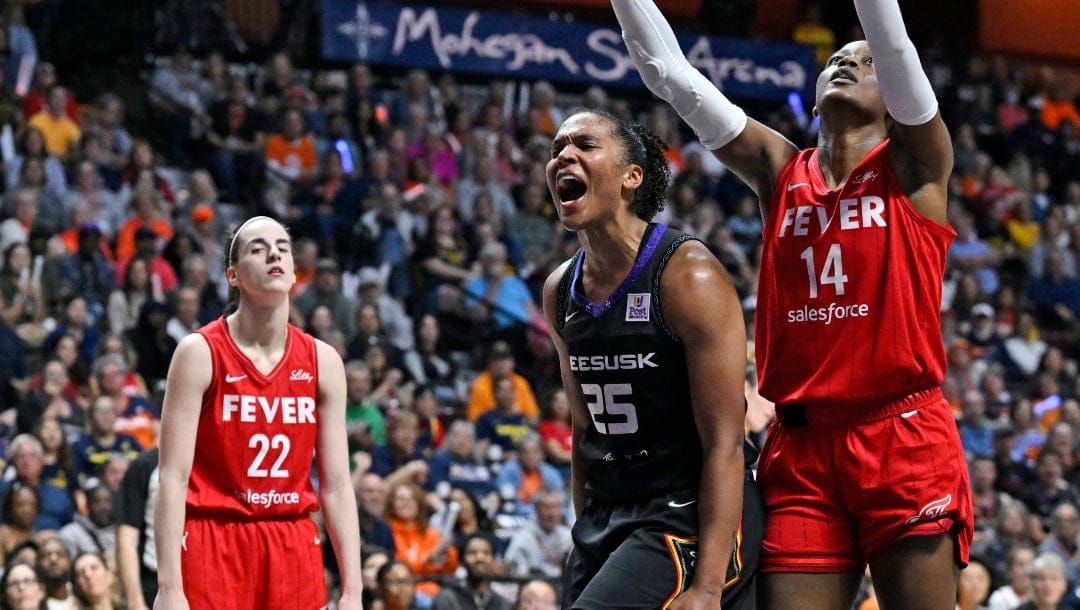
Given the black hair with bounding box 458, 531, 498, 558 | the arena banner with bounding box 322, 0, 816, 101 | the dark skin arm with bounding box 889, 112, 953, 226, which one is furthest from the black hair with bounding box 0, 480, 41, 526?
the arena banner with bounding box 322, 0, 816, 101

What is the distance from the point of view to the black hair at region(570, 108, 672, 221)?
4.29m

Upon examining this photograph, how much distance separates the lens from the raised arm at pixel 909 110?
12.9 feet

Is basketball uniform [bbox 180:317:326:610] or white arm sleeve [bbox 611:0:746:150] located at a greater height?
white arm sleeve [bbox 611:0:746:150]

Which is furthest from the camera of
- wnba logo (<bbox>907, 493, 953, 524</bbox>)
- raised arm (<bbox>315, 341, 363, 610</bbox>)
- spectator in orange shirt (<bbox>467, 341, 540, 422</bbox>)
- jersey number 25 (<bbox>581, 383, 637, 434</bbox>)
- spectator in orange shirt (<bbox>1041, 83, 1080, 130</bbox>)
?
spectator in orange shirt (<bbox>1041, 83, 1080, 130</bbox>)

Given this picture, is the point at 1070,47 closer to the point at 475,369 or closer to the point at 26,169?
the point at 475,369

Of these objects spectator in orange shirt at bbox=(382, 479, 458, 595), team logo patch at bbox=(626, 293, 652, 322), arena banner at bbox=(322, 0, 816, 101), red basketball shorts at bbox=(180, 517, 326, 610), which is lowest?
spectator in orange shirt at bbox=(382, 479, 458, 595)

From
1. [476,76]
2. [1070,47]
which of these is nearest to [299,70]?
[476,76]

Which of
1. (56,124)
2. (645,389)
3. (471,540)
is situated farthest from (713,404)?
(56,124)

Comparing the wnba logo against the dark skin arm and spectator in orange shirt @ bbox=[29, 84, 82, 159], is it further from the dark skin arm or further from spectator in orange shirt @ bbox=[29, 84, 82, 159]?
spectator in orange shirt @ bbox=[29, 84, 82, 159]

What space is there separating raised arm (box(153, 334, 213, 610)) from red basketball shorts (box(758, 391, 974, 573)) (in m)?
1.95

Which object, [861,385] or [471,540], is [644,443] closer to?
[861,385]

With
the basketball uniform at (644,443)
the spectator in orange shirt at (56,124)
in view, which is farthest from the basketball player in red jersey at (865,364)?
the spectator in orange shirt at (56,124)

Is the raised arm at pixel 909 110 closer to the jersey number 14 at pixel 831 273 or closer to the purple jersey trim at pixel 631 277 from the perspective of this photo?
the jersey number 14 at pixel 831 273

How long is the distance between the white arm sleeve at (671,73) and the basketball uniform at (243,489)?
5.79 feet
